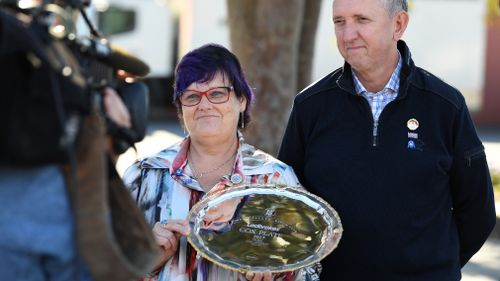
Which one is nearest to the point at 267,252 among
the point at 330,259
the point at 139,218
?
the point at 330,259

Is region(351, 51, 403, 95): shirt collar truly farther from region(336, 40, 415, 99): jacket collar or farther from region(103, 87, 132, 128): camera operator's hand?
region(103, 87, 132, 128): camera operator's hand

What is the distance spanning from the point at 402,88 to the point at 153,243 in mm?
1674

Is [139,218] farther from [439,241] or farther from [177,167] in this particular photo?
[439,241]

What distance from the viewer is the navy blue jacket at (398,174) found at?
4.02 metres

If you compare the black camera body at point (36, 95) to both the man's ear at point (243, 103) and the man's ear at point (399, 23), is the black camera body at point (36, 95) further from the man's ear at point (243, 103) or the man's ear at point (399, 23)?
the man's ear at point (399, 23)

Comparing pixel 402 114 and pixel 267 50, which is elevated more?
pixel 402 114

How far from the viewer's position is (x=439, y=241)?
409 cm

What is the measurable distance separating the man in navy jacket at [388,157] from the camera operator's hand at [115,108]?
62.1 inches

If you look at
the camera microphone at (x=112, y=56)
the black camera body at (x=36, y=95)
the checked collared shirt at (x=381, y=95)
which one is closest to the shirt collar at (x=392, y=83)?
the checked collared shirt at (x=381, y=95)

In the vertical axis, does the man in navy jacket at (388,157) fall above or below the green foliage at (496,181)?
above

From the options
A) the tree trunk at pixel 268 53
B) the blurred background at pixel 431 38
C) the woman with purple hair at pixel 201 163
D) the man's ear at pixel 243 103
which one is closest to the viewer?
the woman with purple hair at pixel 201 163

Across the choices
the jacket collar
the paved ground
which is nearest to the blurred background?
the paved ground

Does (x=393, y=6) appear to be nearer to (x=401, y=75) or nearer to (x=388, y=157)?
(x=401, y=75)

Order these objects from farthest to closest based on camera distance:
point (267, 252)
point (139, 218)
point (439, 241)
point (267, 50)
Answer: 1. point (267, 50)
2. point (439, 241)
3. point (267, 252)
4. point (139, 218)
